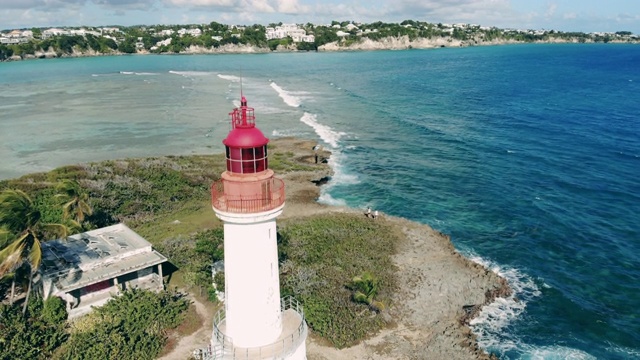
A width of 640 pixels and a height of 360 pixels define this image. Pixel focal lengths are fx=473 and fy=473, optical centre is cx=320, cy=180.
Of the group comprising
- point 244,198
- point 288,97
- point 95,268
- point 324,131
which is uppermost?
point 244,198

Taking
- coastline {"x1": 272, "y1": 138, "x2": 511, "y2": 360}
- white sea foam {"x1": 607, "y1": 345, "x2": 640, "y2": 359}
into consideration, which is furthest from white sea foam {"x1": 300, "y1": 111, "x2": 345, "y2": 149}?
white sea foam {"x1": 607, "y1": 345, "x2": 640, "y2": 359}

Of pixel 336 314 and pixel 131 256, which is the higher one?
pixel 131 256

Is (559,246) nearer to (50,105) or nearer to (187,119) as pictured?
(187,119)

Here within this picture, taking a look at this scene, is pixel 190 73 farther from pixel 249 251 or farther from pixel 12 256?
pixel 249 251

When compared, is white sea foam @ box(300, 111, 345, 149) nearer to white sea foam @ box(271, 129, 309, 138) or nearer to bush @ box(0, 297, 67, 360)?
white sea foam @ box(271, 129, 309, 138)

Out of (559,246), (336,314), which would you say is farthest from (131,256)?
(559,246)

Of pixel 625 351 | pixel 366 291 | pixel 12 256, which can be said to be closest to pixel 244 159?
pixel 12 256

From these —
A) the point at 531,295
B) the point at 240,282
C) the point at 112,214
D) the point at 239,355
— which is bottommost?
the point at 531,295
